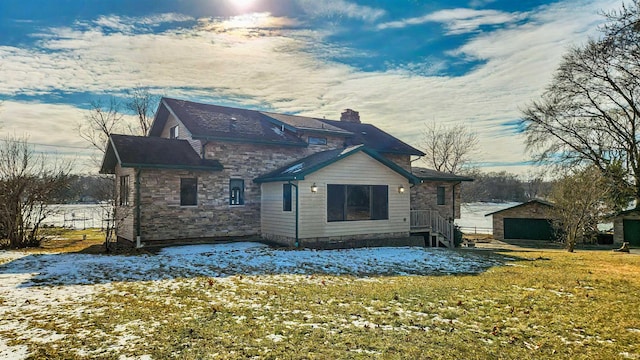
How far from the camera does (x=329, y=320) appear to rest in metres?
5.87

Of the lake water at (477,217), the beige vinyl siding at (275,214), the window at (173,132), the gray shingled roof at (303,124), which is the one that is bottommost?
the lake water at (477,217)

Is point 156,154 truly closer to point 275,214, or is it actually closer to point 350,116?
point 275,214

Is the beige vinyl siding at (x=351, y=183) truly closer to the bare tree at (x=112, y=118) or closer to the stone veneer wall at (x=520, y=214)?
the stone veneer wall at (x=520, y=214)

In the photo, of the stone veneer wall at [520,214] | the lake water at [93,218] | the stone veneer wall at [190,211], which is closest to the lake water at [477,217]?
the lake water at [93,218]

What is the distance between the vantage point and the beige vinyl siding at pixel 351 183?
14.7m

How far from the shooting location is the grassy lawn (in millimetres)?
4746

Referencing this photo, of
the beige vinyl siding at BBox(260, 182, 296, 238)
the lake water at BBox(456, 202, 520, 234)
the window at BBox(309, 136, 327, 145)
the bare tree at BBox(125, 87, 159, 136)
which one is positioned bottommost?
the lake water at BBox(456, 202, 520, 234)

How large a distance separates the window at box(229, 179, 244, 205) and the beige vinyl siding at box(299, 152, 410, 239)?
3.34 meters

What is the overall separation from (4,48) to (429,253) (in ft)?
60.8

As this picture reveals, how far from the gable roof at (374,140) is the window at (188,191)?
8.62 meters

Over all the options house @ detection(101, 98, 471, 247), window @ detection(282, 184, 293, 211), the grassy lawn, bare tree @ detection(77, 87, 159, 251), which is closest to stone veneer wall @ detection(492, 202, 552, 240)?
house @ detection(101, 98, 471, 247)

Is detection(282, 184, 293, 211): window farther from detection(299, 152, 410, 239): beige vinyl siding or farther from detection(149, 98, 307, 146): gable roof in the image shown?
detection(149, 98, 307, 146): gable roof

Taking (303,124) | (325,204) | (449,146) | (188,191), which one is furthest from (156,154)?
(449,146)

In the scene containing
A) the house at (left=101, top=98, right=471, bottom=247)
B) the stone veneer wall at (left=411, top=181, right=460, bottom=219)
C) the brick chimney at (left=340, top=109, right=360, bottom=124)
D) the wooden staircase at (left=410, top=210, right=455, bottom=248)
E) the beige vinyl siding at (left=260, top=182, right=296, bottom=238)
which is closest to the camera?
the house at (left=101, top=98, right=471, bottom=247)
